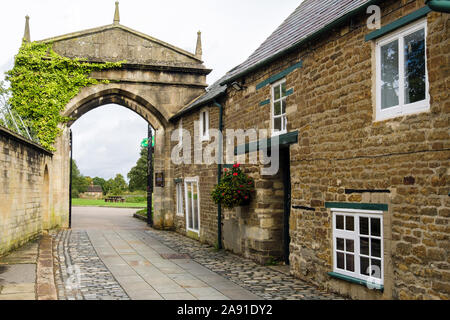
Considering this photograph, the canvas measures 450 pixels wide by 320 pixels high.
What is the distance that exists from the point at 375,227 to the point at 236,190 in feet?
14.9

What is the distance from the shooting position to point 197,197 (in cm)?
1580

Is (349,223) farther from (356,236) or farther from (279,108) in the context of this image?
(279,108)

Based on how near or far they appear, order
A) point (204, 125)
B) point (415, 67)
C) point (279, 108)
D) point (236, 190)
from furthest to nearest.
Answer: point (204, 125) < point (236, 190) < point (279, 108) < point (415, 67)

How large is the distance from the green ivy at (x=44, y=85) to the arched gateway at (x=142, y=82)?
376 mm

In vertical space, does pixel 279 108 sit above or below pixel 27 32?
below

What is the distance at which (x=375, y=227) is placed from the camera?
6848mm

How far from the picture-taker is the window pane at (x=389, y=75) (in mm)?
6516

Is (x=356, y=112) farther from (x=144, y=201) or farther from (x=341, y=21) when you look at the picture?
(x=144, y=201)

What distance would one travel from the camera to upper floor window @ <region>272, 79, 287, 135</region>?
9961 mm

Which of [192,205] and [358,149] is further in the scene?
[192,205]

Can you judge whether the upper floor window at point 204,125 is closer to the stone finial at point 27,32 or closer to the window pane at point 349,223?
the window pane at point 349,223

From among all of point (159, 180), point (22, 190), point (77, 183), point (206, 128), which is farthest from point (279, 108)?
point (77, 183)

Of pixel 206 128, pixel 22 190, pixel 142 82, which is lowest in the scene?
pixel 22 190
